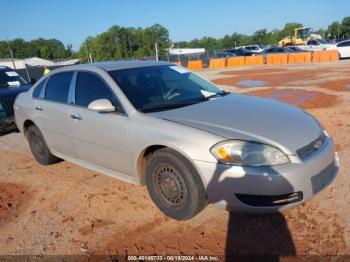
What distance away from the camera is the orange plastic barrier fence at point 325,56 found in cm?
2581

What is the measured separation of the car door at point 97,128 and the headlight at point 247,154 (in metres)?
1.17

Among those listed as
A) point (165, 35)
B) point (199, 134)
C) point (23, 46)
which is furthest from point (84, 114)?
point (23, 46)

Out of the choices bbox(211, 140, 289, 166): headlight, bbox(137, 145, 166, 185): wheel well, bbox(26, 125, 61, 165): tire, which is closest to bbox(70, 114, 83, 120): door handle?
bbox(137, 145, 166, 185): wheel well

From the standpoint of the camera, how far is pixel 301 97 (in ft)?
34.1

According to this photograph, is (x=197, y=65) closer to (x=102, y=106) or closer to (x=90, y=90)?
(x=90, y=90)

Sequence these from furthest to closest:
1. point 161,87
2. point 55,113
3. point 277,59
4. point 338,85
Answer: point 277,59, point 338,85, point 55,113, point 161,87

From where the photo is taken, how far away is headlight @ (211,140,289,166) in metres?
3.03

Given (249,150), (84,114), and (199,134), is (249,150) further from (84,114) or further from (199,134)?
(84,114)

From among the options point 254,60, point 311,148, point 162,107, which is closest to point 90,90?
point 162,107

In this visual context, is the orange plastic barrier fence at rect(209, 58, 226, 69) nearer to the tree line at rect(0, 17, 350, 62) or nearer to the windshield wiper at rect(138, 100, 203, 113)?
the windshield wiper at rect(138, 100, 203, 113)

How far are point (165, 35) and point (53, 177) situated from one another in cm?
10484

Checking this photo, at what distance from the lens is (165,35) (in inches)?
4166

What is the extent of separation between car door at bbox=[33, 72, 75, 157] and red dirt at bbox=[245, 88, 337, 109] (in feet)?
20.4

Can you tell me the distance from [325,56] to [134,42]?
76.2 meters
